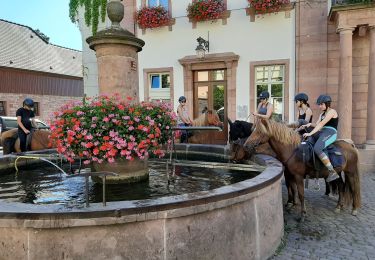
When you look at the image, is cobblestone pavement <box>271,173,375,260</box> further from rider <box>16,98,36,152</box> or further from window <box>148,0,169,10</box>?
window <box>148,0,169,10</box>

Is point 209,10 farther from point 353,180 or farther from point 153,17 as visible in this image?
point 353,180

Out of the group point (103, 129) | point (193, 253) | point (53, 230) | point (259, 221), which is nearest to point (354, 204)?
point (259, 221)

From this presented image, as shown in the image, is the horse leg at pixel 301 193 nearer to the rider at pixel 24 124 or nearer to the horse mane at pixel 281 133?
the horse mane at pixel 281 133

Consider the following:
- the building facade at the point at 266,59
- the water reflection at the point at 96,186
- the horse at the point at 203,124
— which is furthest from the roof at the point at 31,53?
the water reflection at the point at 96,186

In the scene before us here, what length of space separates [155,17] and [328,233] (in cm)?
1085

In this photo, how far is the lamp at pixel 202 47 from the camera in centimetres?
1280

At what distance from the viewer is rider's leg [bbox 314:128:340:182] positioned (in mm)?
5270

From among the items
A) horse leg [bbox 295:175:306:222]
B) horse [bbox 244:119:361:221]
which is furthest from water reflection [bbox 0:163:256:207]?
horse leg [bbox 295:175:306:222]

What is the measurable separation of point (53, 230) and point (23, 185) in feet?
8.55

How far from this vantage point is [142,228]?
296 cm

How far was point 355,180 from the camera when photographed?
18.6 ft

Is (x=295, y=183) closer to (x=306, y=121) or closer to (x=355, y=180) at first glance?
(x=355, y=180)

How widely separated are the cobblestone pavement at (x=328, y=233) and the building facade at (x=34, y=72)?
89.7ft

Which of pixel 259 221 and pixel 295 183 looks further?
pixel 295 183
